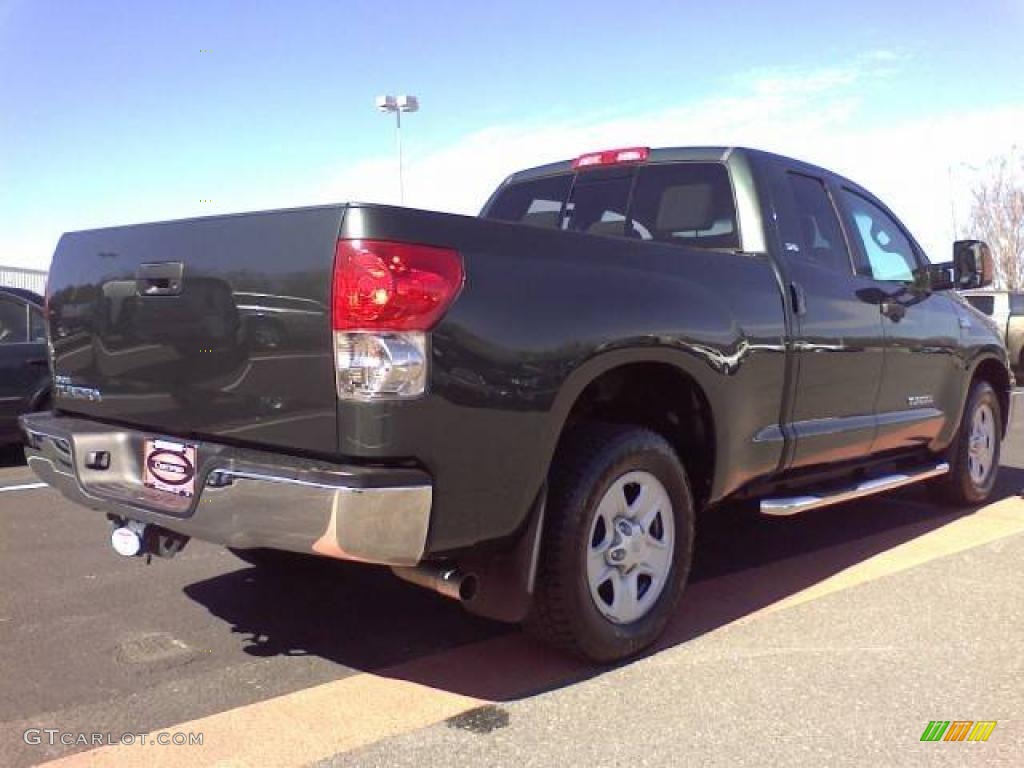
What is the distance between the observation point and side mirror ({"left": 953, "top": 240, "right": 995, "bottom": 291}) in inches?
219

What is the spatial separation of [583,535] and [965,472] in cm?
388

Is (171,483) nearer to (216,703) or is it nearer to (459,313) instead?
(216,703)

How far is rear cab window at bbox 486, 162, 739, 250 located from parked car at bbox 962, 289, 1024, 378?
44.2 feet

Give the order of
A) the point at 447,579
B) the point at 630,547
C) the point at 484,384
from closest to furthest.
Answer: the point at 484,384
the point at 447,579
the point at 630,547

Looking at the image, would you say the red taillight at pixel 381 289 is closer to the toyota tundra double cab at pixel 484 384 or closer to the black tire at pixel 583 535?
the toyota tundra double cab at pixel 484 384

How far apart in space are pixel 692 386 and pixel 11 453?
7.15m

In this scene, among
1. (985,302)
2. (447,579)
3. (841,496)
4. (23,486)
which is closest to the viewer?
(447,579)

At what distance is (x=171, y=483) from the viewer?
3.07 m

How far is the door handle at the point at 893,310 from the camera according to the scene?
494cm

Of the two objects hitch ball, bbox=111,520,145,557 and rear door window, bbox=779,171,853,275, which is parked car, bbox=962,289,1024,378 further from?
hitch ball, bbox=111,520,145,557

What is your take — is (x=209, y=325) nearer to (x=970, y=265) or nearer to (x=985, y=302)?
(x=970, y=265)

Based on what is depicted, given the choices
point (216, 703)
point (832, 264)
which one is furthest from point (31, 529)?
point (832, 264)

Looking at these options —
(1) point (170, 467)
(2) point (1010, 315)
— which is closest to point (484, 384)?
(1) point (170, 467)

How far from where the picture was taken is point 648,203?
457 centimetres
